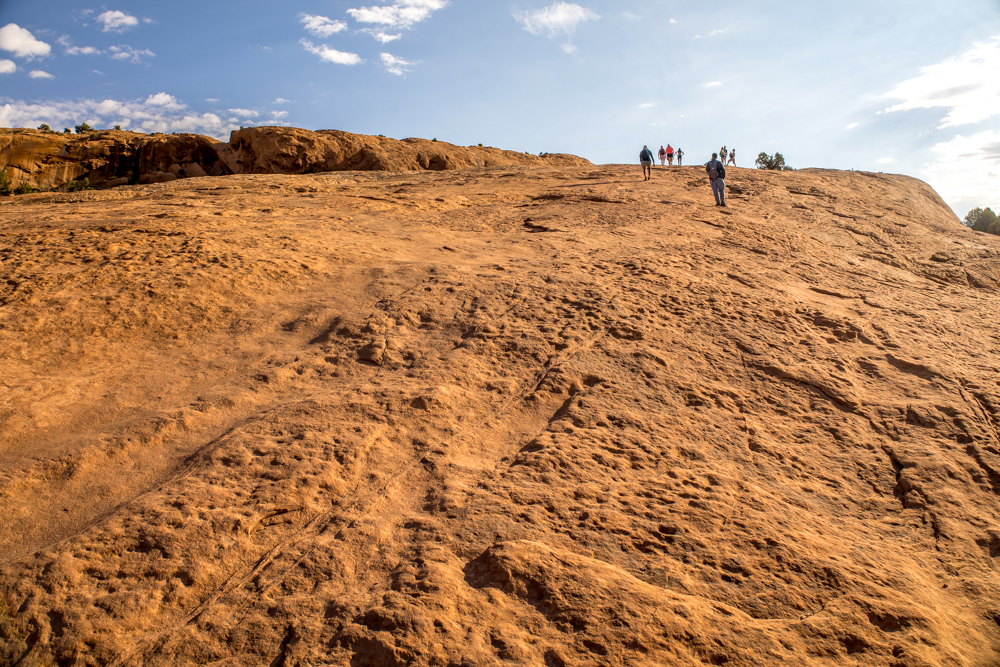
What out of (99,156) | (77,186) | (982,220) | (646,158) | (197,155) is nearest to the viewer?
(646,158)

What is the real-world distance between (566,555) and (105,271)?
4.75 metres

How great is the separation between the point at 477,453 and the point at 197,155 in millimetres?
20128

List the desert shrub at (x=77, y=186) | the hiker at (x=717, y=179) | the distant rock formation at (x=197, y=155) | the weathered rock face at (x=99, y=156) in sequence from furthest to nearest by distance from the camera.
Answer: the weathered rock face at (x=99, y=156)
the distant rock formation at (x=197, y=155)
the desert shrub at (x=77, y=186)
the hiker at (x=717, y=179)

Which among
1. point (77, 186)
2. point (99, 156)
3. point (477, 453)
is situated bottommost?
point (477, 453)

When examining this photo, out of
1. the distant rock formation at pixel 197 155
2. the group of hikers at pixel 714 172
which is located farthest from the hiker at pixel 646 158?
the distant rock formation at pixel 197 155

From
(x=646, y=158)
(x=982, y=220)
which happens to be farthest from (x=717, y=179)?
(x=982, y=220)

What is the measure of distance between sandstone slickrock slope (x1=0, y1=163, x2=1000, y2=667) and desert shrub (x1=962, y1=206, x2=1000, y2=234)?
101ft

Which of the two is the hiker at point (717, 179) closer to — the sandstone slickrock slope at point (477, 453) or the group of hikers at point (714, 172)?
the group of hikers at point (714, 172)

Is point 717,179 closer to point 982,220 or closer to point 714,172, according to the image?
point 714,172

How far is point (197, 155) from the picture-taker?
19.5 metres

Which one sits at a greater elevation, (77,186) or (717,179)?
(717,179)

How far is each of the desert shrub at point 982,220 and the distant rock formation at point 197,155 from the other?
27051mm

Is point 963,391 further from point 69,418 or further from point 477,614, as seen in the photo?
point 69,418

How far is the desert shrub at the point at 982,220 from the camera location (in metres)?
29.9
